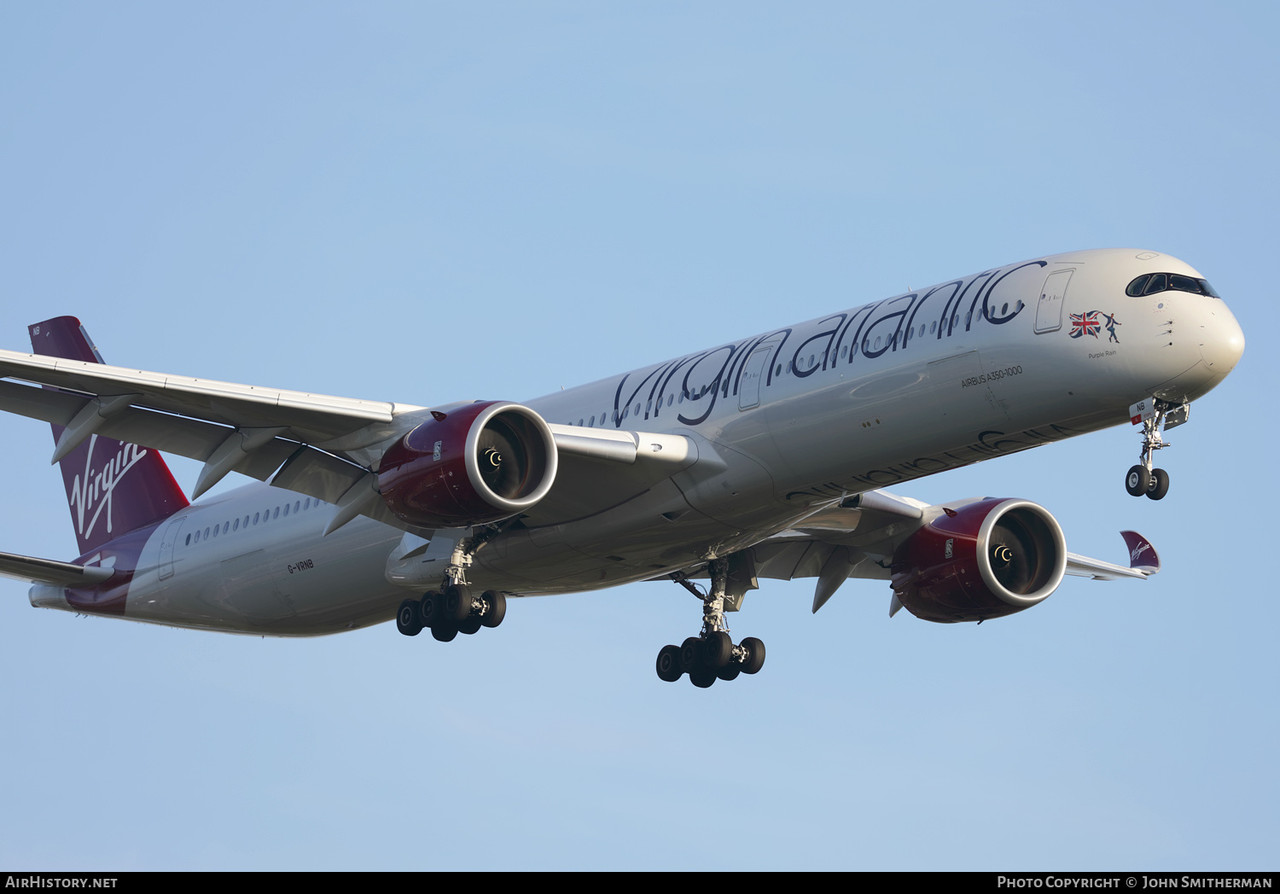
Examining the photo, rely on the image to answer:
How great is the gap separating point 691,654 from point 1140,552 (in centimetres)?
1156

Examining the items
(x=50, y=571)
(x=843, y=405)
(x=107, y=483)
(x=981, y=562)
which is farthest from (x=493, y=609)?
(x=107, y=483)

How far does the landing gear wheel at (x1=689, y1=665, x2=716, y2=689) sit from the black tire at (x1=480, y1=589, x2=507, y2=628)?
15.8 ft

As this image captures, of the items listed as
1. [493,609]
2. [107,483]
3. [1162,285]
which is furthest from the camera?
[107,483]

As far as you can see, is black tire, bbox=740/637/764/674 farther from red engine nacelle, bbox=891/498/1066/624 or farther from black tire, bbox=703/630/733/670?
red engine nacelle, bbox=891/498/1066/624

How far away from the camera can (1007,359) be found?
27.8 meters

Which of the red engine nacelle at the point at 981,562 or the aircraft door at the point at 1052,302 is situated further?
the red engine nacelle at the point at 981,562

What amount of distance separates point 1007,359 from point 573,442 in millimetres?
7469

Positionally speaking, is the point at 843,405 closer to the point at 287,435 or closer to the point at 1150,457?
the point at 1150,457

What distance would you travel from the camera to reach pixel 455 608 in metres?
32.6

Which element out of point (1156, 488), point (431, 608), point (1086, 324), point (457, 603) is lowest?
point (457, 603)

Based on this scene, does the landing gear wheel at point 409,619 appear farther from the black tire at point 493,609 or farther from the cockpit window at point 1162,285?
the cockpit window at point 1162,285

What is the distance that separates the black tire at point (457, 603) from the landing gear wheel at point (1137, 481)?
1212cm

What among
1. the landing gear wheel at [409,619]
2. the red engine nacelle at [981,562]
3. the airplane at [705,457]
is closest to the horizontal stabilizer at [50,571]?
the airplane at [705,457]

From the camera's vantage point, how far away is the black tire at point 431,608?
108 ft
